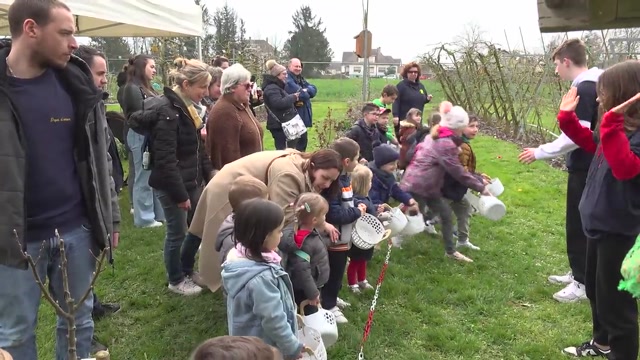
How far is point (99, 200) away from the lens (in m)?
2.46

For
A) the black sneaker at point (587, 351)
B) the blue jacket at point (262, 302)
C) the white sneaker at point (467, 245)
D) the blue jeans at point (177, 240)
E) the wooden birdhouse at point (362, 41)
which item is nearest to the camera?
the blue jacket at point (262, 302)

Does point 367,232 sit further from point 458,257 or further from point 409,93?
point 409,93

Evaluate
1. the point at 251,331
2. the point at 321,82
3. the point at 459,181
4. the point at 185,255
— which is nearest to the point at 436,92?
the point at 321,82

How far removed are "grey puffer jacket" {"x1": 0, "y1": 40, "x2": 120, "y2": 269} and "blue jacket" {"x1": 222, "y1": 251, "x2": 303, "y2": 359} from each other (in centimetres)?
66

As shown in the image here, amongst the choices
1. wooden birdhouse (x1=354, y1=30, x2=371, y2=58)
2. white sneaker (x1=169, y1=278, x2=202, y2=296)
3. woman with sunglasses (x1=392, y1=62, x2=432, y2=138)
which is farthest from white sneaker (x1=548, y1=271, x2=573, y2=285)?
wooden birdhouse (x1=354, y1=30, x2=371, y2=58)

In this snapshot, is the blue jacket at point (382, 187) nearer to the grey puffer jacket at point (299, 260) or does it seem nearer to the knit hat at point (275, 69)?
the grey puffer jacket at point (299, 260)

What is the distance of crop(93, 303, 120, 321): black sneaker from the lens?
3.88 meters

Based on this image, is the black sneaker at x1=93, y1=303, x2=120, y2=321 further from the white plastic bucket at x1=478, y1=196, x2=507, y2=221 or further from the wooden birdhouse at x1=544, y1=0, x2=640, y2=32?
the wooden birdhouse at x1=544, y1=0, x2=640, y2=32

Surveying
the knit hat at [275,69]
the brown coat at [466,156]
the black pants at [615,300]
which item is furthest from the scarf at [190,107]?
the knit hat at [275,69]

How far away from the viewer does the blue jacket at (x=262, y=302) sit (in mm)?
2344

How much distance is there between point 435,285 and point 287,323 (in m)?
2.47

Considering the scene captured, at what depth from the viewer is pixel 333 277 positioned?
12.4 feet

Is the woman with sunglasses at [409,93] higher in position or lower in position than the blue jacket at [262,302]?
higher

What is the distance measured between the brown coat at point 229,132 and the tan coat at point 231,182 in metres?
0.73
